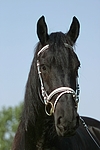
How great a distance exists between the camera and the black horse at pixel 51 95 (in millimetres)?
5375

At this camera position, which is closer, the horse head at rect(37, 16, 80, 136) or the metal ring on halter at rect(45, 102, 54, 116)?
the horse head at rect(37, 16, 80, 136)

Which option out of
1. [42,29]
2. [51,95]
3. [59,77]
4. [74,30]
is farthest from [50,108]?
[74,30]

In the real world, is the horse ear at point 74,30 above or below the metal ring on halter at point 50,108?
above

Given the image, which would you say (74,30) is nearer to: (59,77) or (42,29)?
(42,29)

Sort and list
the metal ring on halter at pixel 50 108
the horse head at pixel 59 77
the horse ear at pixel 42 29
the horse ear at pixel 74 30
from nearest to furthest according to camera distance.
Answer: the horse head at pixel 59 77
the metal ring on halter at pixel 50 108
the horse ear at pixel 42 29
the horse ear at pixel 74 30

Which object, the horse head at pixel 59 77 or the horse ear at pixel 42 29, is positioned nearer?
the horse head at pixel 59 77

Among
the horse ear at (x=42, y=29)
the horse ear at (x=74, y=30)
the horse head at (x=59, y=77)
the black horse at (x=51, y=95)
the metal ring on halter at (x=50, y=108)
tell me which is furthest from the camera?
the horse ear at (x=74, y=30)

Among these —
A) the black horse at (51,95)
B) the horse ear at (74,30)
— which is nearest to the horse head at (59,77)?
the black horse at (51,95)

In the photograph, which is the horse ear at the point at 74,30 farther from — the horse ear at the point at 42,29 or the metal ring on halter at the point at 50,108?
the metal ring on halter at the point at 50,108

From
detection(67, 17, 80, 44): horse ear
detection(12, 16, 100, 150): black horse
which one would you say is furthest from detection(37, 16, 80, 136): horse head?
detection(67, 17, 80, 44): horse ear

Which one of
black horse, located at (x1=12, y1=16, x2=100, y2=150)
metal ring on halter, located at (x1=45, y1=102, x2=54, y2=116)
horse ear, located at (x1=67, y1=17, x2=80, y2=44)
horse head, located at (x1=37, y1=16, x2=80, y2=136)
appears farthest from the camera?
horse ear, located at (x1=67, y1=17, x2=80, y2=44)

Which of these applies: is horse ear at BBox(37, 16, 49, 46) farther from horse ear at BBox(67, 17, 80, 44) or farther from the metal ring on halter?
the metal ring on halter

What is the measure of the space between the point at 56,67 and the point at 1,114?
36.7 metres

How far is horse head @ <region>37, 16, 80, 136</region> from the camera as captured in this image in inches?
208
